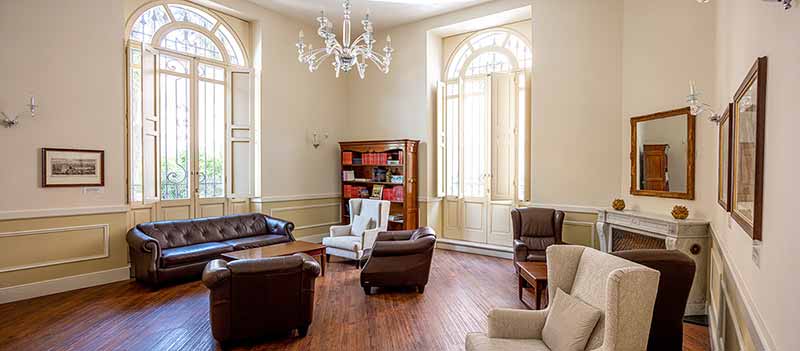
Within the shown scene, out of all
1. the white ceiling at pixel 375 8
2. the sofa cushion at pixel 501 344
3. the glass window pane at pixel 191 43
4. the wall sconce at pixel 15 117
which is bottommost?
the sofa cushion at pixel 501 344

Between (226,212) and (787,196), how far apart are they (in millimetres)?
6965

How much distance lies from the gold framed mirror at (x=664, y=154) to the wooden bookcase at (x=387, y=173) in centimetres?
357

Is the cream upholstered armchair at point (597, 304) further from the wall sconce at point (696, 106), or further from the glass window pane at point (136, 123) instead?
the glass window pane at point (136, 123)

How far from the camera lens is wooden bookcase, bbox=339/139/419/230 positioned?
24.8 feet

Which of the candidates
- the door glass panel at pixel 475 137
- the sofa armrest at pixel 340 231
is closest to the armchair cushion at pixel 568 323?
the sofa armrest at pixel 340 231

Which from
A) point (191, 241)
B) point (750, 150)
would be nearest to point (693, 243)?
point (750, 150)

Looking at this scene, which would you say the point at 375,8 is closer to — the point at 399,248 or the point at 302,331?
the point at 399,248

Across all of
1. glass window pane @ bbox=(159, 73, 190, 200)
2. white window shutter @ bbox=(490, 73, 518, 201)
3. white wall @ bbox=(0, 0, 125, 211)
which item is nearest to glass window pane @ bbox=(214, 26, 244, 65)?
glass window pane @ bbox=(159, 73, 190, 200)

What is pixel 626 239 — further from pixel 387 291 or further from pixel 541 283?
pixel 387 291

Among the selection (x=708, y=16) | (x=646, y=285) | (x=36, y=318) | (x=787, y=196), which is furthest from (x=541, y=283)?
(x=36, y=318)

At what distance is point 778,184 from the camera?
1569 mm

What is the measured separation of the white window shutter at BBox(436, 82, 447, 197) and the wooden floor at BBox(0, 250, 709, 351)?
99.4 inches

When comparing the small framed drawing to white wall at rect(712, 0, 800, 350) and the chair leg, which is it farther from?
white wall at rect(712, 0, 800, 350)

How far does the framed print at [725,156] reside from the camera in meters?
2.78
